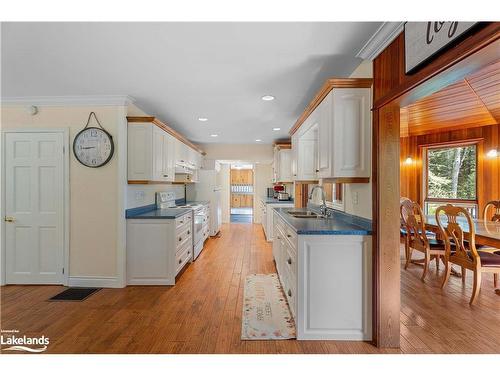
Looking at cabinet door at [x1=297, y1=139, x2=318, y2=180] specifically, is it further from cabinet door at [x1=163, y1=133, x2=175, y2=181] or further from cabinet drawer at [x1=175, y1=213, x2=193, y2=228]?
cabinet door at [x1=163, y1=133, x2=175, y2=181]

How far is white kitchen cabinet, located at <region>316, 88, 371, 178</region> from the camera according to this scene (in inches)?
88.5

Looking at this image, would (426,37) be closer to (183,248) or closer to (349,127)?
(349,127)

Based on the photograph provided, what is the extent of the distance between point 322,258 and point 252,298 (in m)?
1.20

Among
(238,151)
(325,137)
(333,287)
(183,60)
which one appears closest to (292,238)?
(333,287)

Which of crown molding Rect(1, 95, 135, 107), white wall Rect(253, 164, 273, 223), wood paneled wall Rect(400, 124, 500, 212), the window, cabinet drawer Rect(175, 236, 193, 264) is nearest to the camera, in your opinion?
crown molding Rect(1, 95, 135, 107)

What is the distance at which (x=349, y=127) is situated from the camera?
2270 mm

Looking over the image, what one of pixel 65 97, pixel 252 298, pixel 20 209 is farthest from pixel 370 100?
pixel 20 209

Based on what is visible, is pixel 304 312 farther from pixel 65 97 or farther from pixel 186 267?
pixel 65 97

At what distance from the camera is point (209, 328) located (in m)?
2.37

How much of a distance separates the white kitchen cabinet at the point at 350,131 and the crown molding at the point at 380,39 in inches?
11.0

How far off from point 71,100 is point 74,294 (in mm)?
2387

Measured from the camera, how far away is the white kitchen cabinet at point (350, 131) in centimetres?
225

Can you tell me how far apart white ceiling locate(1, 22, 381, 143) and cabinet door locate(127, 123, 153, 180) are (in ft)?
1.39

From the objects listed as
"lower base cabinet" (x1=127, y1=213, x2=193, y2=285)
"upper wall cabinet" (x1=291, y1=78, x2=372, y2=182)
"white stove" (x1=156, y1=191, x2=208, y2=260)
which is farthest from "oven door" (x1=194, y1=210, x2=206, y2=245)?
"upper wall cabinet" (x1=291, y1=78, x2=372, y2=182)
